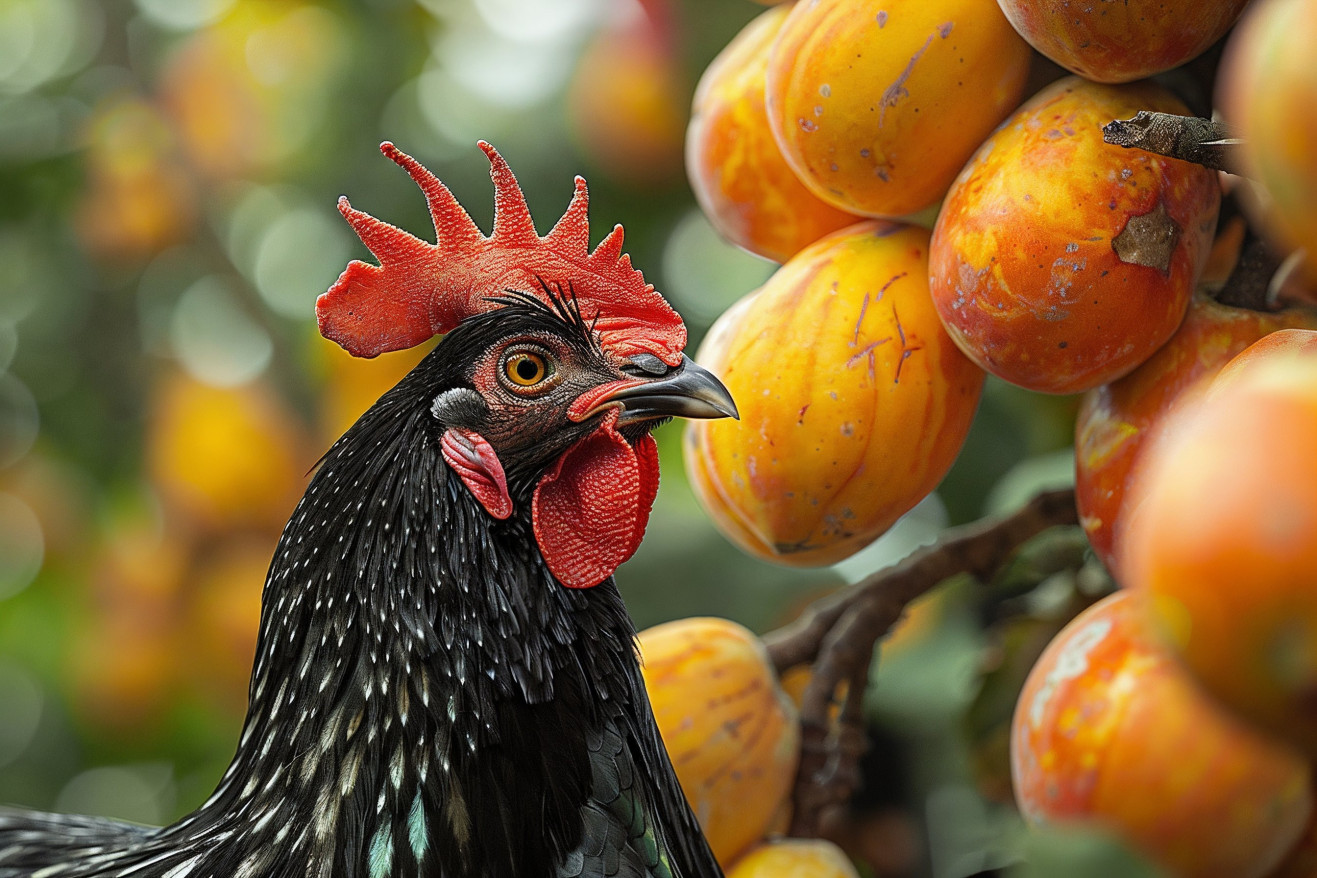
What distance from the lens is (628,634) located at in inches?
35.7

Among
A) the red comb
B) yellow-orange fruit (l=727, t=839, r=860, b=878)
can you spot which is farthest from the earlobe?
yellow-orange fruit (l=727, t=839, r=860, b=878)

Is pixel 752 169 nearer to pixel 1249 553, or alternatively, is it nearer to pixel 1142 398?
pixel 1142 398

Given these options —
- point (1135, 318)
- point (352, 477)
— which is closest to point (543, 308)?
point (352, 477)

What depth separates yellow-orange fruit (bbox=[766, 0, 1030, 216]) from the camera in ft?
2.15

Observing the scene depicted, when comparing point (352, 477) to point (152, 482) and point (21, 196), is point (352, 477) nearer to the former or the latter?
point (152, 482)

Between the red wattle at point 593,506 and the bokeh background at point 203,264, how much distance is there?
25.7 inches

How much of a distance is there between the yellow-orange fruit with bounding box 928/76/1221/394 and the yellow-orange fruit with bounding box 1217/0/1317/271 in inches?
12.0

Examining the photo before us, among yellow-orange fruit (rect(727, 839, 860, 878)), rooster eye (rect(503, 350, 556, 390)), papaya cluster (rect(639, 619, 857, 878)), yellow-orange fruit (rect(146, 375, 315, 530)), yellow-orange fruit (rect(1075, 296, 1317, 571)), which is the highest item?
yellow-orange fruit (rect(146, 375, 315, 530))

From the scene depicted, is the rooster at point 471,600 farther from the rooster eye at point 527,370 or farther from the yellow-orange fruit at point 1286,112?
the yellow-orange fruit at point 1286,112

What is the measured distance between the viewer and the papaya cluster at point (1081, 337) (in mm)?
292

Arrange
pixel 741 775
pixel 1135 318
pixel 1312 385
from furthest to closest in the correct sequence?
1. pixel 741 775
2. pixel 1135 318
3. pixel 1312 385

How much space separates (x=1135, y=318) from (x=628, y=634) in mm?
475

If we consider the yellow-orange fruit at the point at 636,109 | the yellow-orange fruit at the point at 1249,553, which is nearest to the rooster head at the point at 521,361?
the yellow-orange fruit at the point at 1249,553

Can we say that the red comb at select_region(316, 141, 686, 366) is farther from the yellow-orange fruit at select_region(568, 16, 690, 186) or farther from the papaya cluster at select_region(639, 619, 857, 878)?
the yellow-orange fruit at select_region(568, 16, 690, 186)
